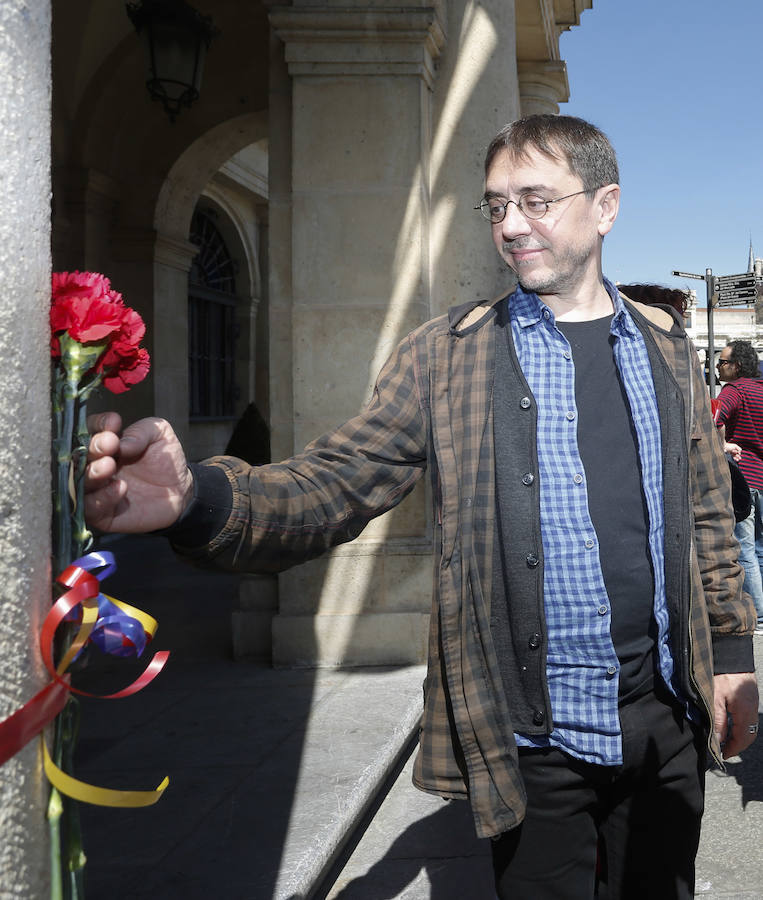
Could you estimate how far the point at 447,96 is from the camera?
5438mm

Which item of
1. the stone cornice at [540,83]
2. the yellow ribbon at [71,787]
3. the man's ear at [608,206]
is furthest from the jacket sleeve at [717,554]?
the stone cornice at [540,83]

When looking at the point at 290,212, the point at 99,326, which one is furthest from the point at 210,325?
the point at 99,326

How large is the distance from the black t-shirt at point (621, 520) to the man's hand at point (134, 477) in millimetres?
760

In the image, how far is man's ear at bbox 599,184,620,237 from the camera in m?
1.93

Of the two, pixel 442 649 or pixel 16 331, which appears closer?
pixel 16 331

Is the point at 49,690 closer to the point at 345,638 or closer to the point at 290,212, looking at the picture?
the point at 345,638

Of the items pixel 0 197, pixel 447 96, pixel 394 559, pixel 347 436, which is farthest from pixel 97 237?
pixel 0 197

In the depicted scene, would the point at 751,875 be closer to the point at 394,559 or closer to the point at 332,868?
the point at 332,868

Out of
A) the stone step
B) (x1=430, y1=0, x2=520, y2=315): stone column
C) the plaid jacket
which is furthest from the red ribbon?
(x1=430, y1=0, x2=520, y2=315): stone column

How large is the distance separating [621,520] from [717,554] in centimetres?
31

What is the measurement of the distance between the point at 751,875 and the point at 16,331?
2.96 meters

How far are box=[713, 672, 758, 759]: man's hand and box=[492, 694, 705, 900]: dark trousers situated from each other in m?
0.10

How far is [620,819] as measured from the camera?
1879mm

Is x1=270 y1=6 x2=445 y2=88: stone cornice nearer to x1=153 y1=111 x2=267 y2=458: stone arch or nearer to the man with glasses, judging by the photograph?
the man with glasses
